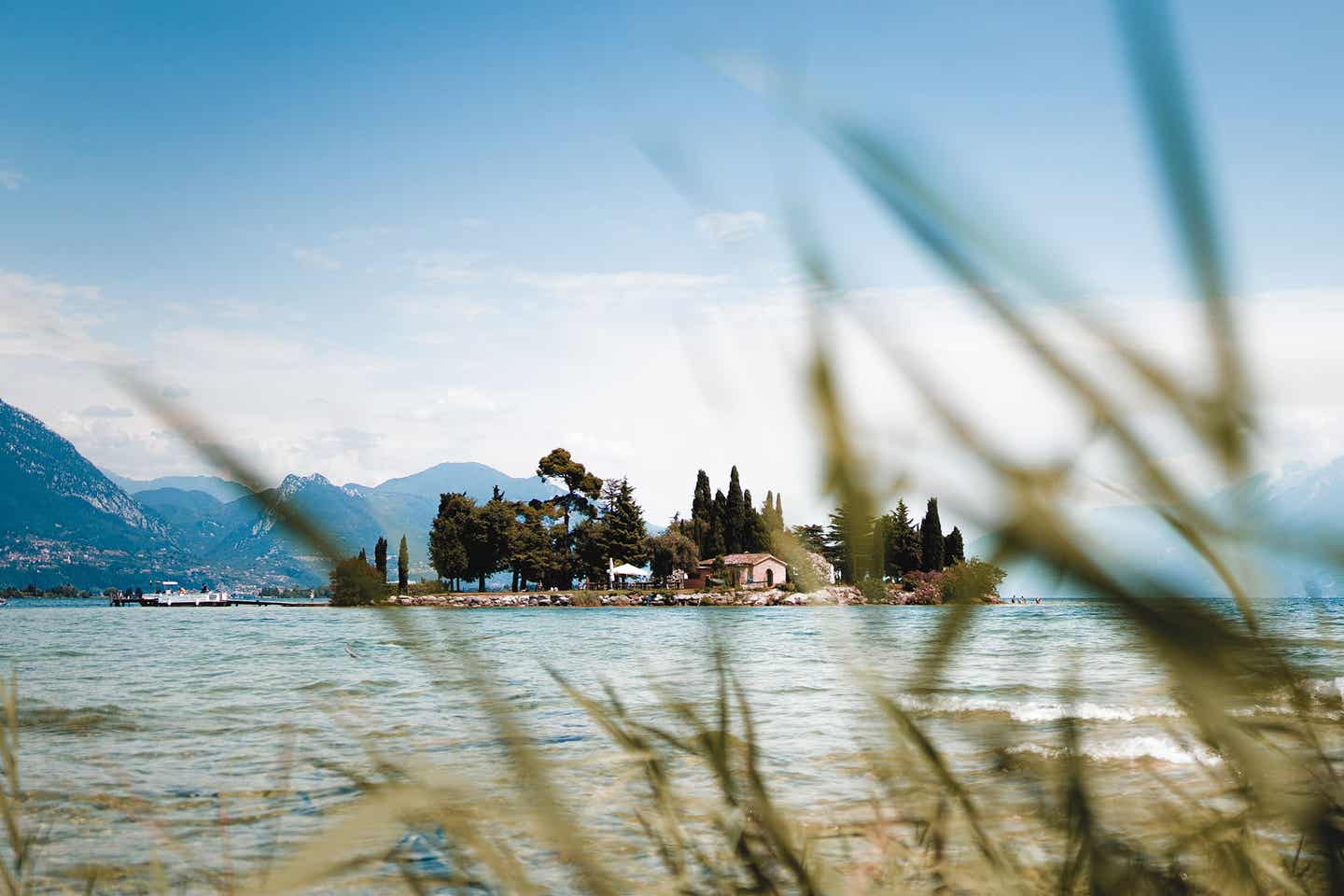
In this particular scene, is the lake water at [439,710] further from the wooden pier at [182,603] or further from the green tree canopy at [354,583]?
the wooden pier at [182,603]

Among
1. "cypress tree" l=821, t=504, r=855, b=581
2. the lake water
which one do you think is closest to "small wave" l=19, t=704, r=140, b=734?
the lake water

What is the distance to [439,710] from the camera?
9.15 meters

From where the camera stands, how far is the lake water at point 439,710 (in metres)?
0.71

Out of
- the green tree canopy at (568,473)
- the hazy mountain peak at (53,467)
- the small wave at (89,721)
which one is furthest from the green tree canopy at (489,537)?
the hazy mountain peak at (53,467)

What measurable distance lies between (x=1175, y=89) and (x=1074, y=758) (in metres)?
0.56

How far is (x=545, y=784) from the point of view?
53cm

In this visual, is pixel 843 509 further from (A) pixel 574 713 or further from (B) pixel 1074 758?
(A) pixel 574 713

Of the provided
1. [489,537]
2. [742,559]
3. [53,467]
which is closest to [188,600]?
[489,537]

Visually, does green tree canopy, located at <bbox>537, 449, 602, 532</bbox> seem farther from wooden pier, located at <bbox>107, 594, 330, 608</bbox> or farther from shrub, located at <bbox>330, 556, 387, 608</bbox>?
shrub, located at <bbox>330, 556, 387, 608</bbox>

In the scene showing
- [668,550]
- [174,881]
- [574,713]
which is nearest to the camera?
[174,881]

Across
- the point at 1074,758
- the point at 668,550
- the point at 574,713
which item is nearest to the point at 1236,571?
the point at 1074,758

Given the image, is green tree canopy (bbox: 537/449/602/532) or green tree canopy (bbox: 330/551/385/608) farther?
green tree canopy (bbox: 537/449/602/532)

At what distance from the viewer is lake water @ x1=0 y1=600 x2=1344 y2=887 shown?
0.71 meters

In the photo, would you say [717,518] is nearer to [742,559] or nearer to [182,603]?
[742,559]
